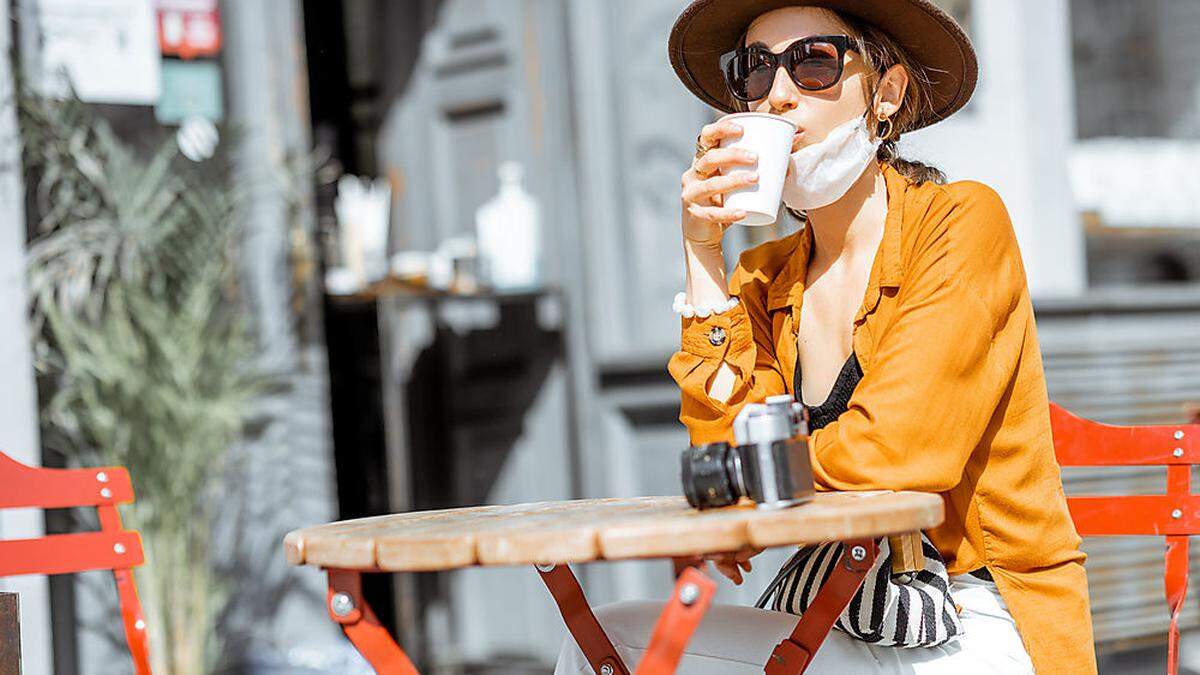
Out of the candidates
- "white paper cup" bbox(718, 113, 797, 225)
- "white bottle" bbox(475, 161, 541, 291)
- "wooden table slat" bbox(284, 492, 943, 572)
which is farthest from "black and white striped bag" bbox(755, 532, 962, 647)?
"white bottle" bbox(475, 161, 541, 291)

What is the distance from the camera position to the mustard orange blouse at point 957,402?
5.80 ft

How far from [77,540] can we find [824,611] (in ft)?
4.26

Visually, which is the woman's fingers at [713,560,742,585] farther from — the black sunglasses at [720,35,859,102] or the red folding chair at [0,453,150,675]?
the red folding chair at [0,453,150,675]

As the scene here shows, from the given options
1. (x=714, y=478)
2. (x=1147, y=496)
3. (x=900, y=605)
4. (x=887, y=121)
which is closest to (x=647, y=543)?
(x=714, y=478)

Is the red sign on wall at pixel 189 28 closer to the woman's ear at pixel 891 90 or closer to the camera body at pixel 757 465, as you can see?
the woman's ear at pixel 891 90

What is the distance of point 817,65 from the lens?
1.95 meters

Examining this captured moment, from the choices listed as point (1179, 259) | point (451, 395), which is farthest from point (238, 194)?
point (1179, 259)

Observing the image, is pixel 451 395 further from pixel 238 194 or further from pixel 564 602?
pixel 564 602

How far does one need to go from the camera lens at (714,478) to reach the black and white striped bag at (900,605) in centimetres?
21

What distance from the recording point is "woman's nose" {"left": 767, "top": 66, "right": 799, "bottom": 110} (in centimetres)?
196

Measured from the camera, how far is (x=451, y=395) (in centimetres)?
510

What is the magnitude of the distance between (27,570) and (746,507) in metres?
1.32

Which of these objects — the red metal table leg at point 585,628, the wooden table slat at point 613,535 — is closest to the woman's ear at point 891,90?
the wooden table slat at point 613,535

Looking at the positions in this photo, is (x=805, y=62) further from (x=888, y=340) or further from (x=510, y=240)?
(x=510, y=240)
